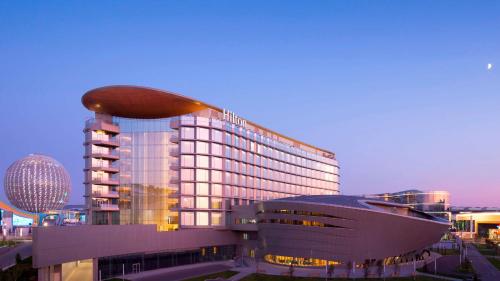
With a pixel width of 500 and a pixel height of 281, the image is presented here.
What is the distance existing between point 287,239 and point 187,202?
21.8 metres

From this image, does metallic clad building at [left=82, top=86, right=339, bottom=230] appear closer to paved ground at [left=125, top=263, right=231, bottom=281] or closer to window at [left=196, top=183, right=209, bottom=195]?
window at [left=196, top=183, right=209, bottom=195]

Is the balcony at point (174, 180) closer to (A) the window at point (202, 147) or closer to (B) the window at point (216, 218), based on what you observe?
(A) the window at point (202, 147)

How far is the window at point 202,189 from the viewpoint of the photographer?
92.0 metres

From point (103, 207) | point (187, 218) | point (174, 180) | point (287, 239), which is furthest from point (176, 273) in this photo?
point (103, 207)

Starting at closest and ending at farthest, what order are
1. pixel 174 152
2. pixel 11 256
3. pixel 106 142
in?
pixel 11 256
pixel 106 142
pixel 174 152

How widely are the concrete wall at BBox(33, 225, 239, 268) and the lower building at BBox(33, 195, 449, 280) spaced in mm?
148

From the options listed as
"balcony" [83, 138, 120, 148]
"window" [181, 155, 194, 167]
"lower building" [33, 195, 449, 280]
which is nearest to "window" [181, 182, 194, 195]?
"window" [181, 155, 194, 167]

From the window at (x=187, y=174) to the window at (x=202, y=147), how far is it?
14.7 feet

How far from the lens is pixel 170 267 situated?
82625 mm

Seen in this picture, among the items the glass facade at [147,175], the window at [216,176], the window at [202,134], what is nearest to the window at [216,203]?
the window at [216,176]

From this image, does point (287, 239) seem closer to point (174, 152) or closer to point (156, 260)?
point (156, 260)

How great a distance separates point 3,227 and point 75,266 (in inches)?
4249

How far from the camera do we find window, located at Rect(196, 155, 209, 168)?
91812 millimetres

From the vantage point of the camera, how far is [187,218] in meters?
90.6
